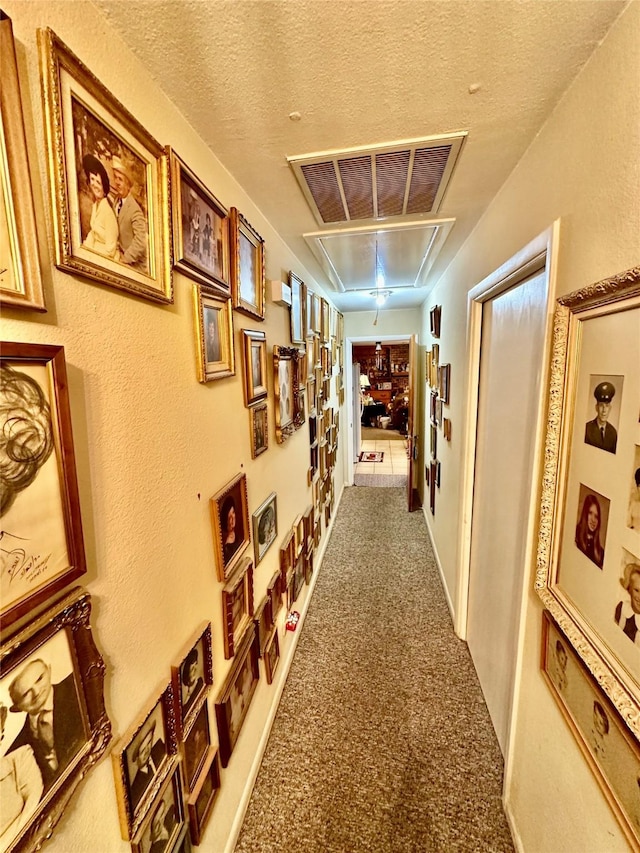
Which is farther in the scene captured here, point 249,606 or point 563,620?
point 249,606

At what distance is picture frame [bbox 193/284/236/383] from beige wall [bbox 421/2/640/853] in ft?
3.27

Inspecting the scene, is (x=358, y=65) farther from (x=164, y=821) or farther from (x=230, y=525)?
(x=164, y=821)

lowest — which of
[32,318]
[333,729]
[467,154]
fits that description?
[333,729]

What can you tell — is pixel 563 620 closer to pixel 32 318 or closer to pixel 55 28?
pixel 32 318

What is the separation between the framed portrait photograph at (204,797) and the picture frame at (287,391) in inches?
46.8

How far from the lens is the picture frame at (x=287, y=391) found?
1.62 metres

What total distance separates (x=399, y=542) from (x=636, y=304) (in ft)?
9.48

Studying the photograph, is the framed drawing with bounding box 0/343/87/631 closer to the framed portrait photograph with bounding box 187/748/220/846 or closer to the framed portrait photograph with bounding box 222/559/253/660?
the framed portrait photograph with bounding box 222/559/253/660

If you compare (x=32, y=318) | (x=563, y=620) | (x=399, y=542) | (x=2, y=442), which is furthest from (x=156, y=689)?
(x=399, y=542)

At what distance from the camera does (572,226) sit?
2.78 ft

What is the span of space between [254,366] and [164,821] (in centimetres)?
133

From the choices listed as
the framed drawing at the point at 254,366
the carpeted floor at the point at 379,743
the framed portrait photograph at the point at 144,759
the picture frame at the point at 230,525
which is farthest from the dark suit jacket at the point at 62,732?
the carpeted floor at the point at 379,743

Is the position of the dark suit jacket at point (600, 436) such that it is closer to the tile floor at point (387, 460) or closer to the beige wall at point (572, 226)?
the beige wall at point (572, 226)

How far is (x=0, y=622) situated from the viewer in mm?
429
